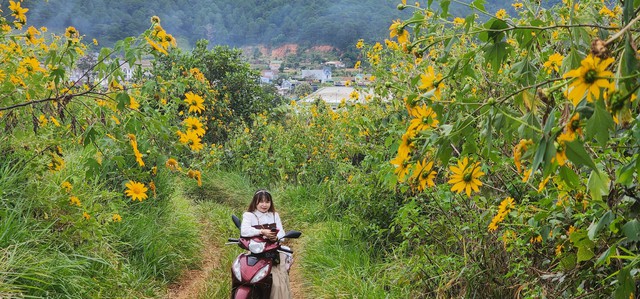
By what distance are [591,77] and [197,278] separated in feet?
17.3

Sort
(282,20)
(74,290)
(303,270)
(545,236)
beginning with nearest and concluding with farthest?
(545,236)
(74,290)
(303,270)
(282,20)

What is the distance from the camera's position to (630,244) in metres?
2.13

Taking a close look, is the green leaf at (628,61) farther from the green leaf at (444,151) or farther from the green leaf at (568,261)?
the green leaf at (568,261)

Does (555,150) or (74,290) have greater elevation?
(555,150)

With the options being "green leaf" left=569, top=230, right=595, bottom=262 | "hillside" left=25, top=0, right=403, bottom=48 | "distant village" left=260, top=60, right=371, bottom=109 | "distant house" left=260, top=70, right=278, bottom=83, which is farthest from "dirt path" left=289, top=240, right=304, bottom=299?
"hillside" left=25, top=0, right=403, bottom=48

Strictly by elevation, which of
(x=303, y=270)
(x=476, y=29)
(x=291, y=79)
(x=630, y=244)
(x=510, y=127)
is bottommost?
(x=291, y=79)

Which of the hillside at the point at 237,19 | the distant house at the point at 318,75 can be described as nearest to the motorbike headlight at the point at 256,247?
the hillside at the point at 237,19

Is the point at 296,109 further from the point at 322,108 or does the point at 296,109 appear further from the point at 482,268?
the point at 482,268

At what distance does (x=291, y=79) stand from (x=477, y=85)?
2024cm

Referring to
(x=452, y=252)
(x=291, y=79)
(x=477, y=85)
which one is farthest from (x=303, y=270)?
(x=291, y=79)

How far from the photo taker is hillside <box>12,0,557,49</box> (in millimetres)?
22142

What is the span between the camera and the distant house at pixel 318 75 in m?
20.9

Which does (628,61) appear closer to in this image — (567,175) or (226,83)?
(567,175)

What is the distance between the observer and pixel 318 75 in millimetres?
22891
